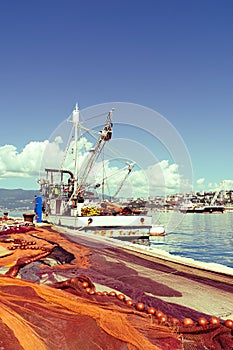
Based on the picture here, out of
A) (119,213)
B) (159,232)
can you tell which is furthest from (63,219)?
(159,232)

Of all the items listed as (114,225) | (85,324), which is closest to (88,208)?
(114,225)

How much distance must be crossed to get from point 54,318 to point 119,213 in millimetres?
19729

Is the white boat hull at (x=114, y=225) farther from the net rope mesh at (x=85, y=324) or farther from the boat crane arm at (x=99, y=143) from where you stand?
the net rope mesh at (x=85, y=324)

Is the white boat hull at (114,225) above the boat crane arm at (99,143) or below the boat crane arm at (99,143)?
below

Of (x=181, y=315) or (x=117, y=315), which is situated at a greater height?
(x=117, y=315)

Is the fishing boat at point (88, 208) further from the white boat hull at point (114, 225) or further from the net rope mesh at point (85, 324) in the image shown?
the net rope mesh at point (85, 324)

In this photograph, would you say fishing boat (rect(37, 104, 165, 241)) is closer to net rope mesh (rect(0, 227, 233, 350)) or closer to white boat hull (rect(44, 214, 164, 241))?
white boat hull (rect(44, 214, 164, 241))

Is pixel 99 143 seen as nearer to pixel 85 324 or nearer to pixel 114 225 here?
pixel 114 225

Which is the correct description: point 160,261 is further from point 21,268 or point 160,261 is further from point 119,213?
point 119,213

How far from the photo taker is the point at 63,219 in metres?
22.1

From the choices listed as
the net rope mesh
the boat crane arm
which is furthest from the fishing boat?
the net rope mesh

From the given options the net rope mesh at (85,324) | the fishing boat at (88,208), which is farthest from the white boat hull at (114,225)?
the net rope mesh at (85,324)

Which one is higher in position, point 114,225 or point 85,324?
point 85,324

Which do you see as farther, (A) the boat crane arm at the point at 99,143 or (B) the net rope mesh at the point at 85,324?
(A) the boat crane arm at the point at 99,143
